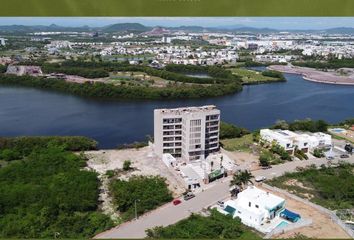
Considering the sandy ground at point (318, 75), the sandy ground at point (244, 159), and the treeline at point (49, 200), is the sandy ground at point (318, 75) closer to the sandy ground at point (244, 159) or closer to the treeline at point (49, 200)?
the sandy ground at point (244, 159)

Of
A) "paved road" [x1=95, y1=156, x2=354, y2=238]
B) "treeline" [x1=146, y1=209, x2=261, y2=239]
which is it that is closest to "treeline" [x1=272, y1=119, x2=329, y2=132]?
"paved road" [x1=95, y1=156, x2=354, y2=238]

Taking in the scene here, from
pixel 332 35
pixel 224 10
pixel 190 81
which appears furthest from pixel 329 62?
pixel 332 35

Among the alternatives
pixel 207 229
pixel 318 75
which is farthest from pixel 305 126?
pixel 318 75

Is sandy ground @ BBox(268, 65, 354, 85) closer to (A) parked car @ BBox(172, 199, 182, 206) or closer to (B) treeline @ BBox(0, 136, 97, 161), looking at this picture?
(B) treeline @ BBox(0, 136, 97, 161)

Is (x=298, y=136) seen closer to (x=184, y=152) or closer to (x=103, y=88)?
(x=184, y=152)

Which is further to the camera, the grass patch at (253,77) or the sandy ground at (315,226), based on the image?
the grass patch at (253,77)

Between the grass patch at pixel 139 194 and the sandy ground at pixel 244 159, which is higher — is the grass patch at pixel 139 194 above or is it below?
above

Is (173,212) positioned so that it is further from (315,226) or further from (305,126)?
(305,126)

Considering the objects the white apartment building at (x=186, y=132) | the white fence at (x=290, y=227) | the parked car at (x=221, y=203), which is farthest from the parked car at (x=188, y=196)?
the white apartment building at (x=186, y=132)
